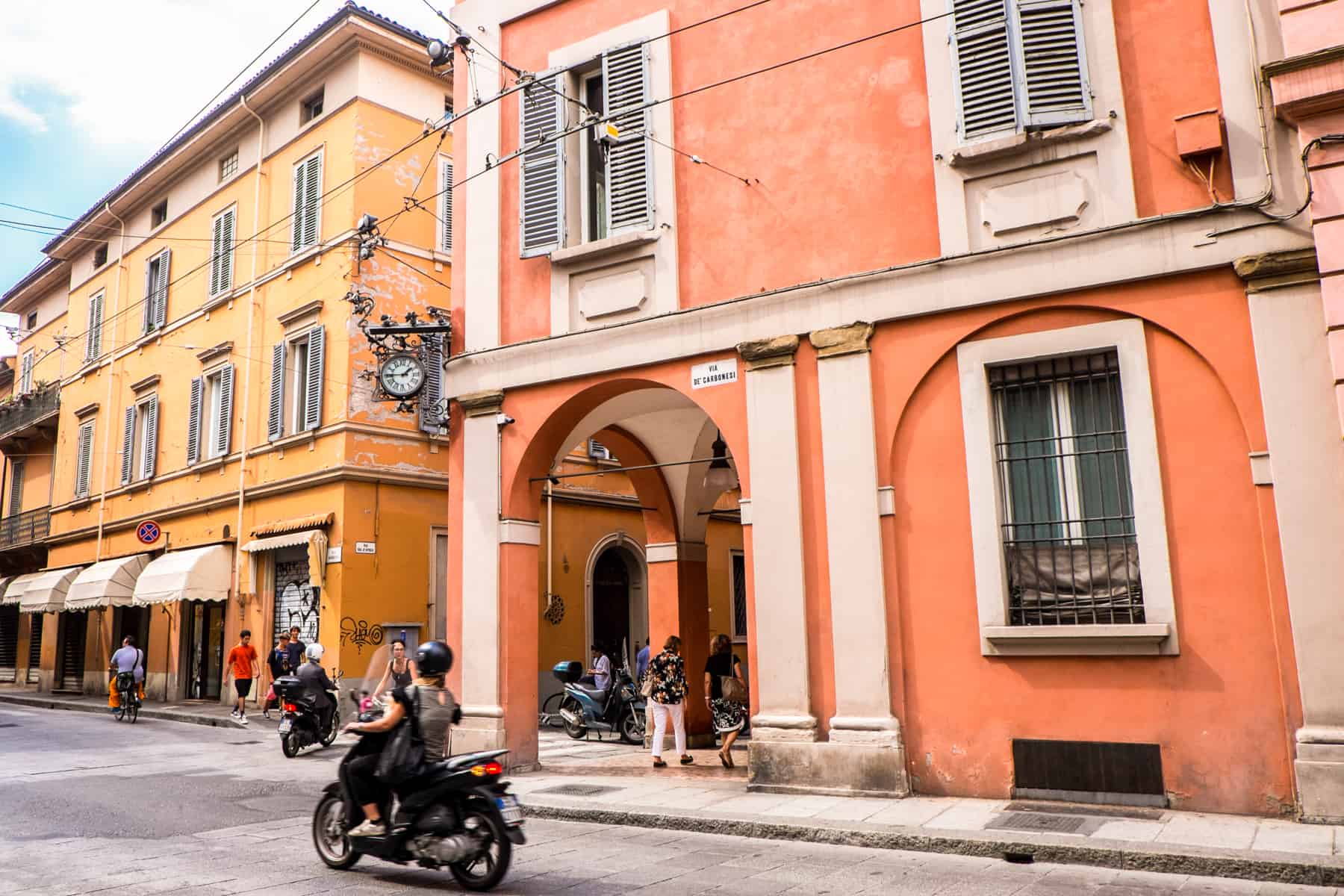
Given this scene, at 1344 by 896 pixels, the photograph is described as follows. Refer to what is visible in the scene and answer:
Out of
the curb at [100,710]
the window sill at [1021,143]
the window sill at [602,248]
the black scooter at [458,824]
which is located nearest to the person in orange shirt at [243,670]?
the curb at [100,710]

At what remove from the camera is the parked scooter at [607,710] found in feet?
51.3

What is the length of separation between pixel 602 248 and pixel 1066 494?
540 centimetres

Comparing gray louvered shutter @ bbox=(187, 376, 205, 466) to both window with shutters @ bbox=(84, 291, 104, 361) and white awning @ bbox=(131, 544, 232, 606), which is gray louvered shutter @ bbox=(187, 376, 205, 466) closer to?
white awning @ bbox=(131, 544, 232, 606)

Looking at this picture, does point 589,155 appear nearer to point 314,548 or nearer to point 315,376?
point 315,376

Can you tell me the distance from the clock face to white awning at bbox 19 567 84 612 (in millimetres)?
17911

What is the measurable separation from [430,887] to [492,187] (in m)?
8.40

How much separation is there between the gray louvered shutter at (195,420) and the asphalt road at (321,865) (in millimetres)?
12649

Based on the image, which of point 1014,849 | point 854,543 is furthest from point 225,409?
point 1014,849

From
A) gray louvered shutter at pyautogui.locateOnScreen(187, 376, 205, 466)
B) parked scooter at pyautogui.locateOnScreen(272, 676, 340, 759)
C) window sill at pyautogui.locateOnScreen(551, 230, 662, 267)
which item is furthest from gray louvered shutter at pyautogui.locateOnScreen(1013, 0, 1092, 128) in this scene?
gray louvered shutter at pyautogui.locateOnScreen(187, 376, 205, 466)

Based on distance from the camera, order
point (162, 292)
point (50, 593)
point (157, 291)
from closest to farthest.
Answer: point (162, 292) < point (157, 291) < point (50, 593)

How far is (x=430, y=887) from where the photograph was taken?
6480 millimetres

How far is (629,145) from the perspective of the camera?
11.6m

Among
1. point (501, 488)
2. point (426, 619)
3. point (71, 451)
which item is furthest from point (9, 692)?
point (501, 488)

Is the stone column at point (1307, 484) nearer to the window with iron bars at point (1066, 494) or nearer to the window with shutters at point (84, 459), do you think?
the window with iron bars at point (1066, 494)
